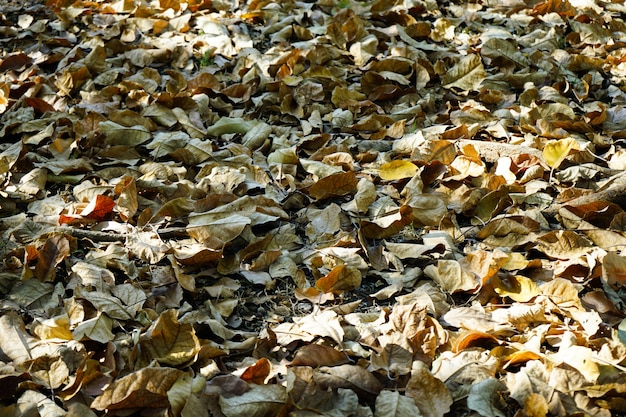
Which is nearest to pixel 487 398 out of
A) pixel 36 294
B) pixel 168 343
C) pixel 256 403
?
pixel 256 403

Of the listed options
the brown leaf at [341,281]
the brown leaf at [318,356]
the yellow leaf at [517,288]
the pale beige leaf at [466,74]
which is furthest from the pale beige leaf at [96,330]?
the pale beige leaf at [466,74]

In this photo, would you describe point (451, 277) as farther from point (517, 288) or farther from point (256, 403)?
point (256, 403)

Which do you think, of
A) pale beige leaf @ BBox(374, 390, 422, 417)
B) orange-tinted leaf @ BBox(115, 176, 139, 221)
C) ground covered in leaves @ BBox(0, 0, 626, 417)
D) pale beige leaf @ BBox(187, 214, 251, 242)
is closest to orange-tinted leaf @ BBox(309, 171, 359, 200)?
ground covered in leaves @ BBox(0, 0, 626, 417)

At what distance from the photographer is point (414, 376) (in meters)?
1.75

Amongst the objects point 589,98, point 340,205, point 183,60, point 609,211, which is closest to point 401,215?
point 340,205

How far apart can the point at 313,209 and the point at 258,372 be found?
0.89 meters

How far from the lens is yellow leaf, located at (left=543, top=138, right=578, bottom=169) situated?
8.69 ft

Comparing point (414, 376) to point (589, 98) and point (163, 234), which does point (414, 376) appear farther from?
point (589, 98)

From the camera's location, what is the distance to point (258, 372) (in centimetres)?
182

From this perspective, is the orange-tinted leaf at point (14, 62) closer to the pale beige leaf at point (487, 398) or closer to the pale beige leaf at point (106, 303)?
the pale beige leaf at point (106, 303)

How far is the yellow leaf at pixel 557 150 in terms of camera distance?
2648 millimetres

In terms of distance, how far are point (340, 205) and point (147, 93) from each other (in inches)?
47.4

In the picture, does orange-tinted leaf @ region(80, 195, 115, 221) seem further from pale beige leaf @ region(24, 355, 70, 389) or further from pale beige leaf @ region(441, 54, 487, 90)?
pale beige leaf @ region(441, 54, 487, 90)

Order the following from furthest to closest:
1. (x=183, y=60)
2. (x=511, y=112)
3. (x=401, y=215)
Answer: (x=183, y=60)
(x=511, y=112)
(x=401, y=215)
